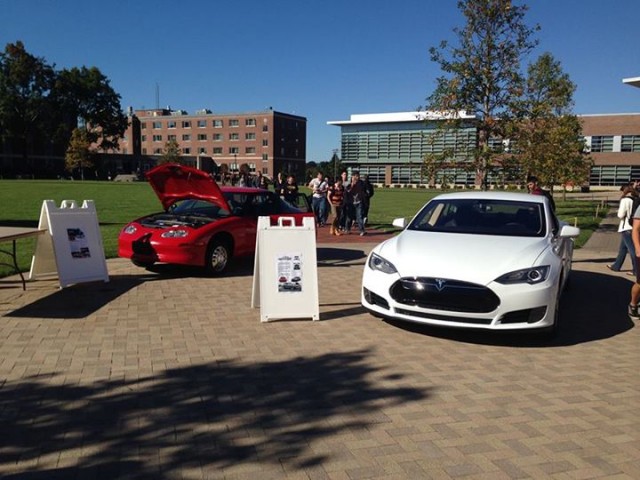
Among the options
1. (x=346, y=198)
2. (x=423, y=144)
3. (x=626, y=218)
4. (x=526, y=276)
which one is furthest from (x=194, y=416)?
(x=423, y=144)

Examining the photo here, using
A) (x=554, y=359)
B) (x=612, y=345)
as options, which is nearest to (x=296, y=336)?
(x=554, y=359)

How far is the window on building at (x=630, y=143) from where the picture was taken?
68688 mm

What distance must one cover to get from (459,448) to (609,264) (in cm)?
955

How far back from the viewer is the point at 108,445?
11.1 feet

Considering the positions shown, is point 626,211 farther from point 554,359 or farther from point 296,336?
point 296,336

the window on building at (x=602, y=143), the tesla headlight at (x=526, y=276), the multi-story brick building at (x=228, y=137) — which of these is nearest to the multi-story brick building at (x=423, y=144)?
the window on building at (x=602, y=143)

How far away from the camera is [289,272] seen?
6.57 metres

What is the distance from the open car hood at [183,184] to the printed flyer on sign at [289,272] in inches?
106

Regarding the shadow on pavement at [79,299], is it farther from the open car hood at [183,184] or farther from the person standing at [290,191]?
the person standing at [290,191]

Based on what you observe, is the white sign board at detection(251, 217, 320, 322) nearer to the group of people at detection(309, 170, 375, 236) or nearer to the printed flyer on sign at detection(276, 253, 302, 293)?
the printed flyer on sign at detection(276, 253, 302, 293)

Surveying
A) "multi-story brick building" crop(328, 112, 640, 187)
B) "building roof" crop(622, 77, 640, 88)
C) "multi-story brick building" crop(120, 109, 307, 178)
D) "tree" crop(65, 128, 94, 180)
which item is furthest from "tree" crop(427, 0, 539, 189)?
"multi-story brick building" crop(120, 109, 307, 178)

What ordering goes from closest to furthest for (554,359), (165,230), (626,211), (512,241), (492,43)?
1. (554,359)
2. (512,241)
3. (165,230)
4. (626,211)
5. (492,43)

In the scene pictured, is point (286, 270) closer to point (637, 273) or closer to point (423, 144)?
point (637, 273)

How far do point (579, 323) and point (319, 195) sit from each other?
11.3m
